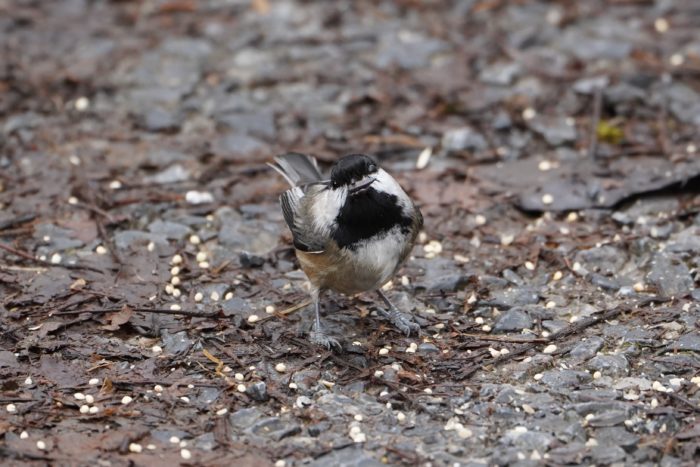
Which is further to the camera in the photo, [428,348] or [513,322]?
[513,322]

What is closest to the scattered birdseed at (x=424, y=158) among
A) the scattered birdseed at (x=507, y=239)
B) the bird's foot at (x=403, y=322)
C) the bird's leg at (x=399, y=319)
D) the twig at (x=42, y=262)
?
the scattered birdseed at (x=507, y=239)

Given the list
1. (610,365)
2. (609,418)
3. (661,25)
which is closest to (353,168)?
(610,365)

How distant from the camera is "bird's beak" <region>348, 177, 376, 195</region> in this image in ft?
18.2

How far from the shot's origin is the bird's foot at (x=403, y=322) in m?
5.98

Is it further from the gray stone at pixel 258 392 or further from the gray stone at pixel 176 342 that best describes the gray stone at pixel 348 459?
the gray stone at pixel 176 342

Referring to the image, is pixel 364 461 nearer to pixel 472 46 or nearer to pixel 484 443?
pixel 484 443

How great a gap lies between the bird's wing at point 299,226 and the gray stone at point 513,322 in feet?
4.01

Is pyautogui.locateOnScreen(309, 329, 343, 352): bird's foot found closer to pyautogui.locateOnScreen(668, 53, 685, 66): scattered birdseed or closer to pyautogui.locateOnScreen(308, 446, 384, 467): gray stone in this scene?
pyautogui.locateOnScreen(308, 446, 384, 467): gray stone

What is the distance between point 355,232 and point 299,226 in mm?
520

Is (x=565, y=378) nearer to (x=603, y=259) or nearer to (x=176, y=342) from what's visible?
(x=603, y=259)

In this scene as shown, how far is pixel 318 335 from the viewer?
5922 millimetres

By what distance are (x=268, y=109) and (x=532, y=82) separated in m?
2.45

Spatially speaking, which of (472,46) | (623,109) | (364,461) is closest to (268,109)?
(472,46)

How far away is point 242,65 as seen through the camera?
31.0 feet
